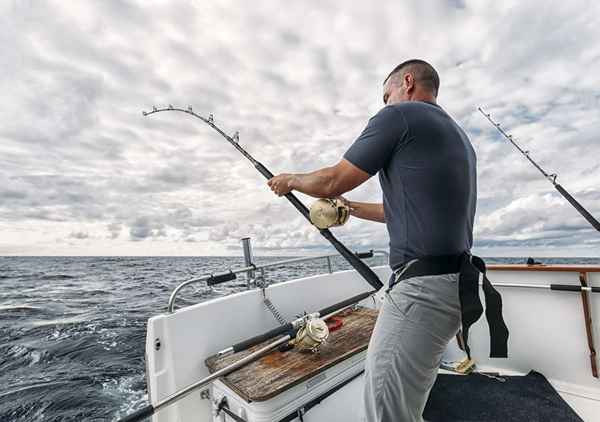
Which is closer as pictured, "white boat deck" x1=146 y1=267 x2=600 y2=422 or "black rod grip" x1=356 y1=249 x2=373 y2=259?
"white boat deck" x1=146 y1=267 x2=600 y2=422

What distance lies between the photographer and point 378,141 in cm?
128

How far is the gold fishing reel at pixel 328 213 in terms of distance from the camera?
1754 millimetres

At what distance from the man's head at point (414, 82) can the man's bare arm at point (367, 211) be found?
69 centimetres

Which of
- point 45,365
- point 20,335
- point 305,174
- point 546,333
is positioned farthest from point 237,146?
point 20,335

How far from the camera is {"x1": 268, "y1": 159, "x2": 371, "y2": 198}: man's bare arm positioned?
1.33 m

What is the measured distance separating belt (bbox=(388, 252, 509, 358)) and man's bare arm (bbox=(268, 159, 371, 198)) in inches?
16.2

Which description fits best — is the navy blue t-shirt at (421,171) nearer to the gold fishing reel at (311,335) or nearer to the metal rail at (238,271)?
the gold fishing reel at (311,335)

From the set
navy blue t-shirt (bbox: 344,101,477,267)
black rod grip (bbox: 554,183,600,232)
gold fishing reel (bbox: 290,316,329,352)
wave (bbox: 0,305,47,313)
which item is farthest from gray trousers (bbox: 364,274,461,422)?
wave (bbox: 0,305,47,313)

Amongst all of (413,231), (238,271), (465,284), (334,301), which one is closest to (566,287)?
(334,301)

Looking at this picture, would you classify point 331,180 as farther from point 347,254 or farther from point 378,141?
point 347,254

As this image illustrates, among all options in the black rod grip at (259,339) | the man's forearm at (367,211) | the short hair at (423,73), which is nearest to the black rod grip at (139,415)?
the black rod grip at (259,339)

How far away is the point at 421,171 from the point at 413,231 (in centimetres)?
25

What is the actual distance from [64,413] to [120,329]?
9.15 feet

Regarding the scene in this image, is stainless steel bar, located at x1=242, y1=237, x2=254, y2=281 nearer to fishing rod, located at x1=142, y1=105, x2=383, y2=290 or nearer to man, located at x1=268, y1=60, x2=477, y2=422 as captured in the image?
fishing rod, located at x1=142, y1=105, x2=383, y2=290
